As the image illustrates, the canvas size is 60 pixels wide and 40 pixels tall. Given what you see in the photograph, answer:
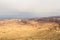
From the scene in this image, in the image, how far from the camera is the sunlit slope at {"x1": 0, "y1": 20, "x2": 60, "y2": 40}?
107 inches

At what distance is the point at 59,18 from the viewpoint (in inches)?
116

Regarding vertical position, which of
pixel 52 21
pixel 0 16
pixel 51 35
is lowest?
pixel 51 35

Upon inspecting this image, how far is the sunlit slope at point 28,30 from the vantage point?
2.71 m

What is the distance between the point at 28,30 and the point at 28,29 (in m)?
0.02

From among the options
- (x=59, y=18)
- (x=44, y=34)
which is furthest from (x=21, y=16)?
(x=59, y=18)

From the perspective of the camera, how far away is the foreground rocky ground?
2.71m

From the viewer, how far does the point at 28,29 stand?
9.13 feet

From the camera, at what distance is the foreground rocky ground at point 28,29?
2709 millimetres

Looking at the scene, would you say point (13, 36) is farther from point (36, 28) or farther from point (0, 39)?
point (36, 28)

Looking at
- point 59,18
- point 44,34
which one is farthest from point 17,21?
point 59,18

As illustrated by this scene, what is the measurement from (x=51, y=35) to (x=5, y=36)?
0.80 metres

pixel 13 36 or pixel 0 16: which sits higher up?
pixel 0 16

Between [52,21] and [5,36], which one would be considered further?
[52,21]

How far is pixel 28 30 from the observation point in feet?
9.09
